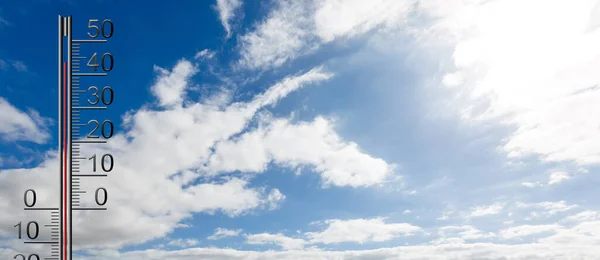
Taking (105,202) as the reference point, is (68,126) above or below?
above

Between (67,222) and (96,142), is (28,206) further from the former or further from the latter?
(96,142)

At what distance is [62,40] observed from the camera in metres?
20.5

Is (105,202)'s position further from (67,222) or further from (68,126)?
(68,126)

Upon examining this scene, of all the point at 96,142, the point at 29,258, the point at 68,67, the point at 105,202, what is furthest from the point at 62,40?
the point at 29,258

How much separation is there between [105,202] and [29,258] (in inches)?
120

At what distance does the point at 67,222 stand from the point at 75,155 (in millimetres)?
2167

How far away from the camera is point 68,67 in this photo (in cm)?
2055

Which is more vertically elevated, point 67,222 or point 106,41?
point 106,41

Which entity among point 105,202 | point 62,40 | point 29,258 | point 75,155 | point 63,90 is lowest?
point 29,258

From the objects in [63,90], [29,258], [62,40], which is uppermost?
[62,40]

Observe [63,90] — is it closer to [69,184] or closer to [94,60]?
[94,60]

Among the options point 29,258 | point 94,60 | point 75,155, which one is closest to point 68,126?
point 75,155

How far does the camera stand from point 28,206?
800 inches

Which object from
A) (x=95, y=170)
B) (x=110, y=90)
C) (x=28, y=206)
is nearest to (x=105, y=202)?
(x=95, y=170)
